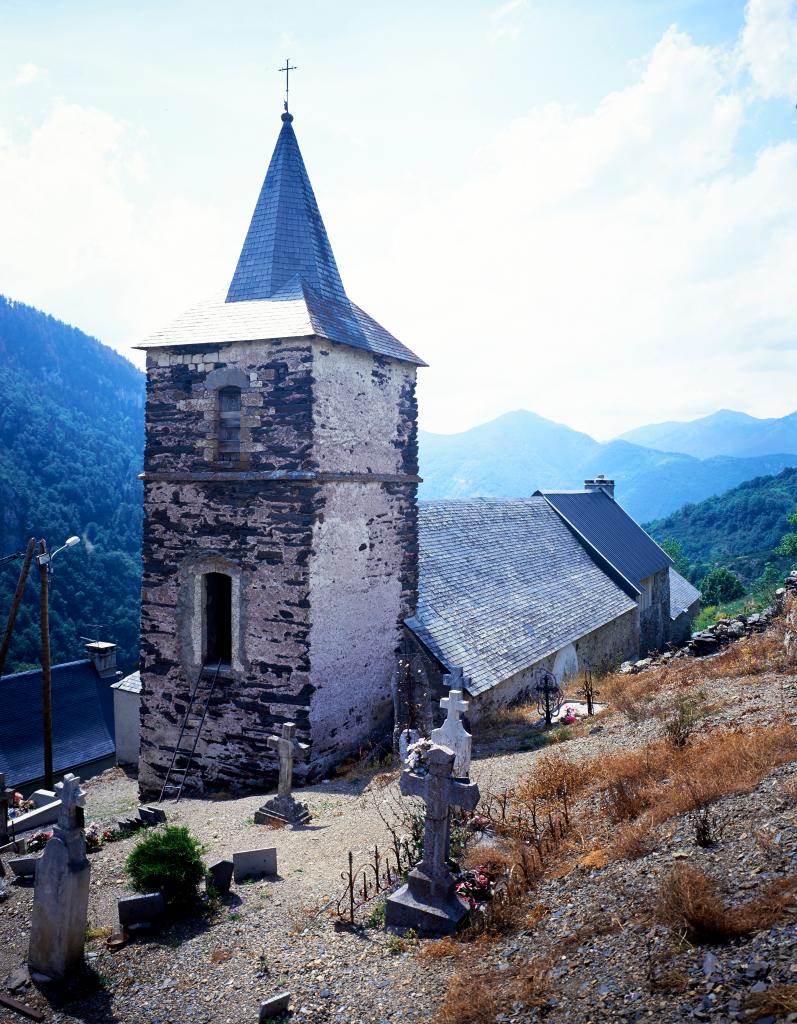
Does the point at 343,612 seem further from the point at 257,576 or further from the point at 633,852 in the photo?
the point at 633,852

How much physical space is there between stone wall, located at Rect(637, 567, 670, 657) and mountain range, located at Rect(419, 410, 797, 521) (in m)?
66.5

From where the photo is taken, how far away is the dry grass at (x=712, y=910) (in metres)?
4.00

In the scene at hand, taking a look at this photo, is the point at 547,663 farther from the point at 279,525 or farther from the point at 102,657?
the point at 102,657

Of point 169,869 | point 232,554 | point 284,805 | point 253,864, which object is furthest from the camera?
point 232,554

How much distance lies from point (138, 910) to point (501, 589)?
12.0m

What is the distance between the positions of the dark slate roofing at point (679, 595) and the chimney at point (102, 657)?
2312 centimetres

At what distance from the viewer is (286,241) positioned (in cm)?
1250

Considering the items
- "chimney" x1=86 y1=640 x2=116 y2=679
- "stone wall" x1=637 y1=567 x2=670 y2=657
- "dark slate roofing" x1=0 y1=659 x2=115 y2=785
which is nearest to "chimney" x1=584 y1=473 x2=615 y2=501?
"stone wall" x1=637 y1=567 x2=670 y2=657

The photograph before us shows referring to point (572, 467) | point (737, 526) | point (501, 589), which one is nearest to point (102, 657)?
point (501, 589)

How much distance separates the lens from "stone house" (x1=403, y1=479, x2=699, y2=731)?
43.6 ft

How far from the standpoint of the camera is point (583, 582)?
72.5 ft

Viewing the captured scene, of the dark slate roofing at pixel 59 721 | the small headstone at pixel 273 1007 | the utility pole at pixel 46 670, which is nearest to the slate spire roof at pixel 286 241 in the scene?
the utility pole at pixel 46 670

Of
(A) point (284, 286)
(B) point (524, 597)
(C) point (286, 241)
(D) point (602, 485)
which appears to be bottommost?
(B) point (524, 597)

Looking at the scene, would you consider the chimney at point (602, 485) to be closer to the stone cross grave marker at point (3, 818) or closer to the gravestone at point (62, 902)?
the stone cross grave marker at point (3, 818)
